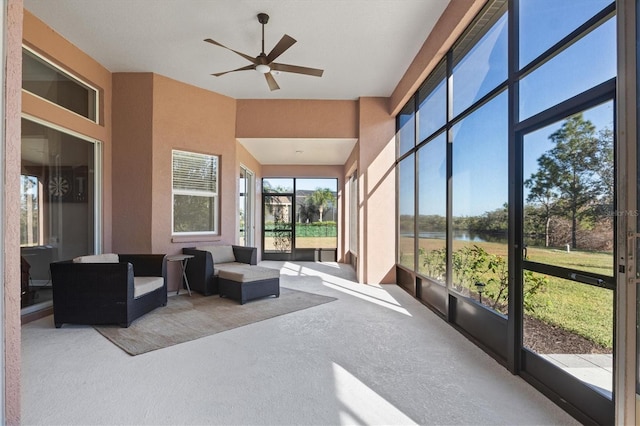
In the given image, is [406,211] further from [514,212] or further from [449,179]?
[514,212]

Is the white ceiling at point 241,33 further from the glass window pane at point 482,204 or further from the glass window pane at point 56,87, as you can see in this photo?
the glass window pane at point 482,204

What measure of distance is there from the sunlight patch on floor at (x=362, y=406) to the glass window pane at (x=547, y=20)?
105 inches

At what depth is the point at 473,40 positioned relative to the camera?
3176 mm

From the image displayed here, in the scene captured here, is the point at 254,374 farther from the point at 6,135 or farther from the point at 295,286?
the point at 295,286

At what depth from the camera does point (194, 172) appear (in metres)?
5.41

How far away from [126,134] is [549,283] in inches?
224

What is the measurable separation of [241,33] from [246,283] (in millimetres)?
3295

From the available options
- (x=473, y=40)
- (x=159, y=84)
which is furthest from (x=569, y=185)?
(x=159, y=84)

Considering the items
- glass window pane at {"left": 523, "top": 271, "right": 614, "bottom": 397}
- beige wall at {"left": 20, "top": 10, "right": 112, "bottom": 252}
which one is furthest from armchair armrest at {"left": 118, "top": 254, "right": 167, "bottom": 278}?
glass window pane at {"left": 523, "top": 271, "right": 614, "bottom": 397}

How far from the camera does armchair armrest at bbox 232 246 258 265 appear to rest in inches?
203

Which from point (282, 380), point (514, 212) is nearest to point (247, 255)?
point (282, 380)

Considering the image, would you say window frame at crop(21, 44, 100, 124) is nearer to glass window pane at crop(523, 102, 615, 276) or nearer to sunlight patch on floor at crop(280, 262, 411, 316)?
sunlight patch on floor at crop(280, 262, 411, 316)

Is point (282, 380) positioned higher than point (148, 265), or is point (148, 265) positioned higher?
point (148, 265)

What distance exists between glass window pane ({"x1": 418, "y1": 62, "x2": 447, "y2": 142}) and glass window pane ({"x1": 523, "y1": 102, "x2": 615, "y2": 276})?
5.69 feet
